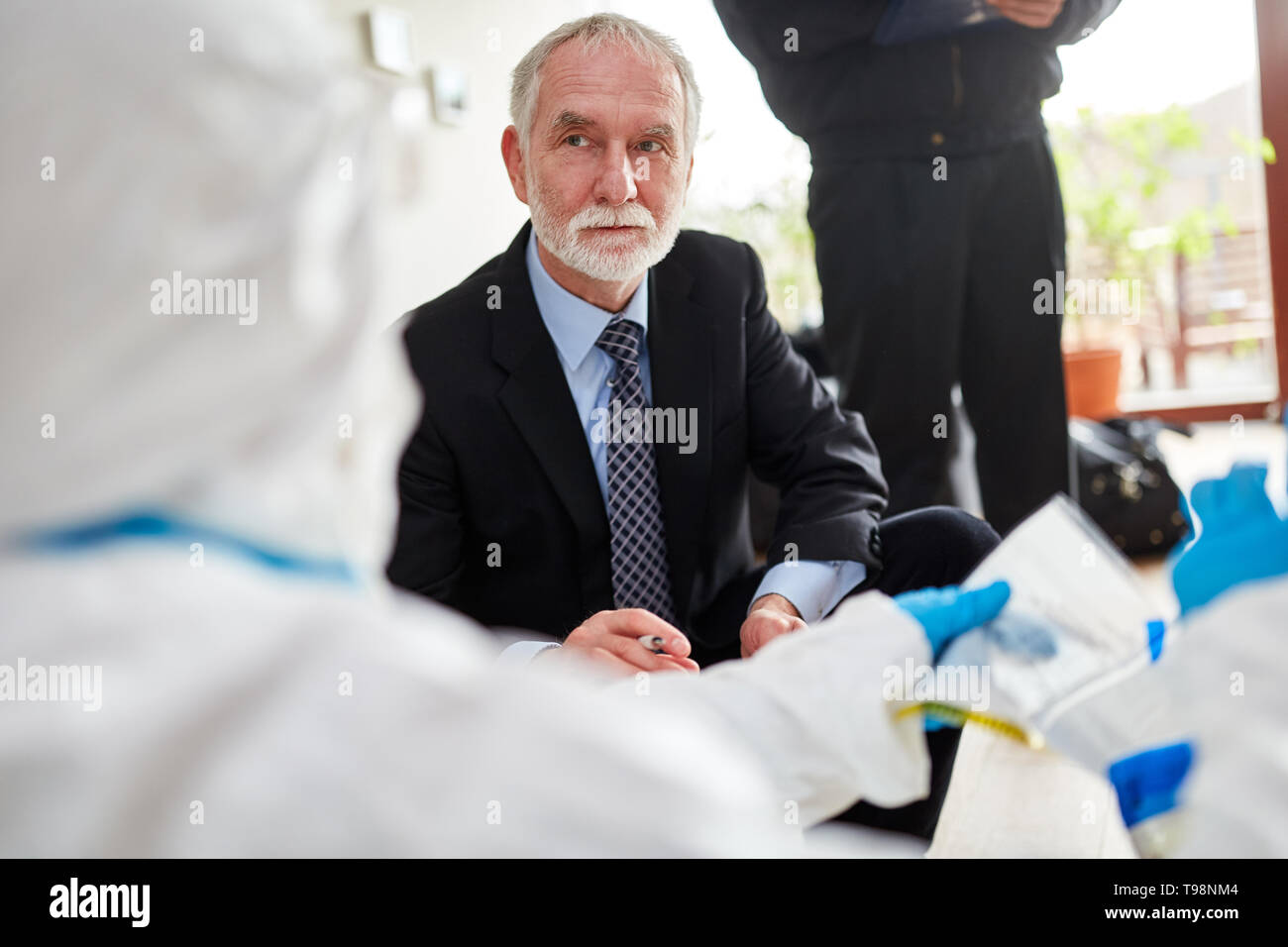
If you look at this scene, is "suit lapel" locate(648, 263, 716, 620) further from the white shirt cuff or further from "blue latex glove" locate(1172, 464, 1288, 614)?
"blue latex glove" locate(1172, 464, 1288, 614)

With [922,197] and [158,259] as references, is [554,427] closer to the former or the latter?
[922,197]

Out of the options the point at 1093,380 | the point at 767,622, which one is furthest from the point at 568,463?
the point at 1093,380

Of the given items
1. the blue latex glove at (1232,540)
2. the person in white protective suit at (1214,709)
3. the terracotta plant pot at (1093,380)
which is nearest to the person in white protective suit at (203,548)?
the person in white protective suit at (1214,709)

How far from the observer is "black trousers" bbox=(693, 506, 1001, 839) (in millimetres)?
944

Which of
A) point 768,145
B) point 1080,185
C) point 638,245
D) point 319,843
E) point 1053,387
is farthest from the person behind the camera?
point 1080,185

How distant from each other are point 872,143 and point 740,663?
1093 mm

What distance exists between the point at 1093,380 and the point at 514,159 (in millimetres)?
2589

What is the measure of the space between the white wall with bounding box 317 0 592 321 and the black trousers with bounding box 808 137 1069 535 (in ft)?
1.41

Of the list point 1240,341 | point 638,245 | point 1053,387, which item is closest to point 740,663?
point 638,245

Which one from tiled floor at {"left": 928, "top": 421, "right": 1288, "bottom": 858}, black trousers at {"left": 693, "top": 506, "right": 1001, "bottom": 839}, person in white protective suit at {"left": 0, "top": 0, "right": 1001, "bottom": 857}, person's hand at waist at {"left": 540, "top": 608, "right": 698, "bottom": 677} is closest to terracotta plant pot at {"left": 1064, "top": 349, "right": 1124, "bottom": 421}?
tiled floor at {"left": 928, "top": 421, "right": 1288, "bottom": 858}

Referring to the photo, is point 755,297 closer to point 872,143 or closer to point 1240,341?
point 872,143
